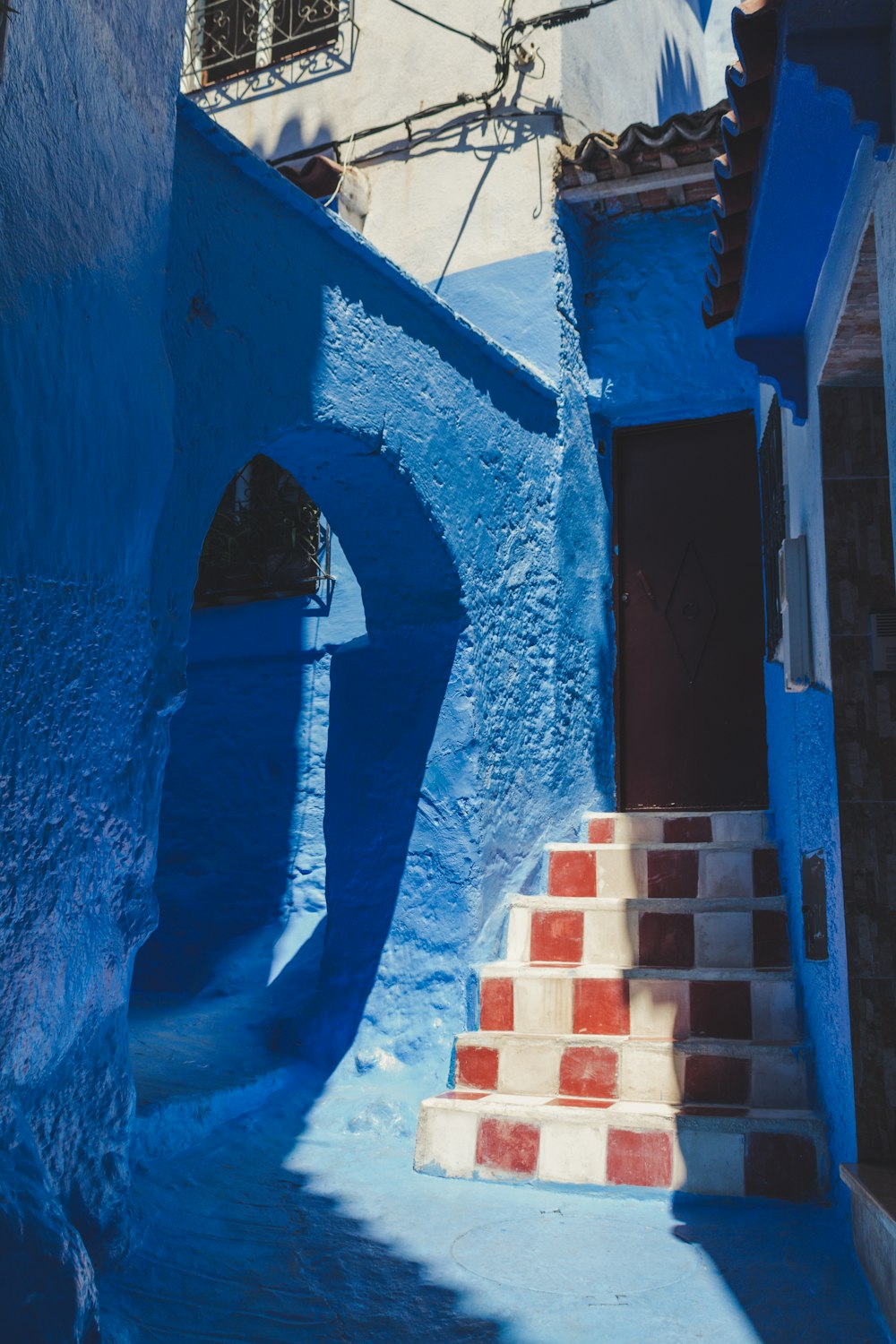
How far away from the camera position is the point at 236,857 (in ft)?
19.9

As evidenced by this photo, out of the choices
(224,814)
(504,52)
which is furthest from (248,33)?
(224,814)

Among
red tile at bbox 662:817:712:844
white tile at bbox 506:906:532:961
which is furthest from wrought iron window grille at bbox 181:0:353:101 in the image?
white tile at bbox 506:906:532:961

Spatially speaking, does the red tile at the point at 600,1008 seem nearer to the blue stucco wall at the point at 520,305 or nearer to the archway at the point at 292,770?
the archway at the point at 292,770

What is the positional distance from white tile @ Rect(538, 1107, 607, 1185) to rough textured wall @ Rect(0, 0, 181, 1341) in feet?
4.58

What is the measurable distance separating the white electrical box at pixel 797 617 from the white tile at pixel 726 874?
4.41 feet

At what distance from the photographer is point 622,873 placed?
16.4ft

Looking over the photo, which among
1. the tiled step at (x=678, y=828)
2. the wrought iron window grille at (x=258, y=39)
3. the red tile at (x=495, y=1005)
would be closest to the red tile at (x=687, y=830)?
the tiled step at (x=678, y=828)

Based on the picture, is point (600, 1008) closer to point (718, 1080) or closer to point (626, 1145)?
point (718, 1080)

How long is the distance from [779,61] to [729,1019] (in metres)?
2.98

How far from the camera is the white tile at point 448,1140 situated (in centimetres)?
382

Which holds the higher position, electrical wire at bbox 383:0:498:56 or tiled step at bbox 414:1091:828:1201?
electrical wire at bbox 383:0:498:56

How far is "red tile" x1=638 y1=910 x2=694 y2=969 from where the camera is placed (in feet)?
Answer: 14.8

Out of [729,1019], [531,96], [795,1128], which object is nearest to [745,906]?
[729,1019]

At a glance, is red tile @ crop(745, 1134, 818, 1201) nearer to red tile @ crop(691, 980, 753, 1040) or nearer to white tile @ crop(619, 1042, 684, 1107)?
white tile @ crop(619, 1042, 684, 1107)
